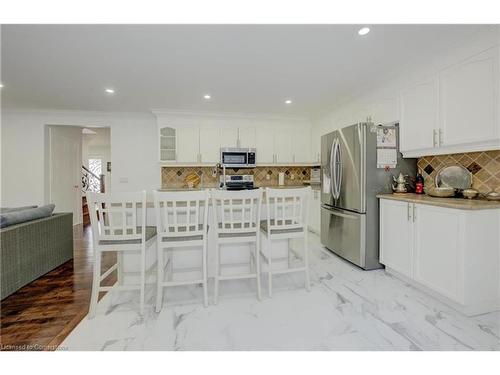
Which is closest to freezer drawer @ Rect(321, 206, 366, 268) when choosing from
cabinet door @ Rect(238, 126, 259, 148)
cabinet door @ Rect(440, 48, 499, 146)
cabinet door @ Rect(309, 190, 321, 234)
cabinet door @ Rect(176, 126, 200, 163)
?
cabinet door @ Rect(309, 190, 321, 234)

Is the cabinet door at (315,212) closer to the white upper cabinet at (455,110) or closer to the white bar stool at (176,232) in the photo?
the white upper cabinet at (455,110)

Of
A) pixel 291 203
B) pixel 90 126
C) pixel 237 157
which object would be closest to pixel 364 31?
pixel 291 203

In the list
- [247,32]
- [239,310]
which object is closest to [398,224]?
[239,310]

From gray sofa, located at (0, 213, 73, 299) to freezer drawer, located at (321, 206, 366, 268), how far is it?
3.45m

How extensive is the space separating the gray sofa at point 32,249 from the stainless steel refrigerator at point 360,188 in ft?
11.4

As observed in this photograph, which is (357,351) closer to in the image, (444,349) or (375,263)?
(444,349)

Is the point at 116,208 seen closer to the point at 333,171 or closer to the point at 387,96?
the point at 333,171

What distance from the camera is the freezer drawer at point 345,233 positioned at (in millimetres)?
2688

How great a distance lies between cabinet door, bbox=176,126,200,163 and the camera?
442cm

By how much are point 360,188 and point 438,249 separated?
92cm

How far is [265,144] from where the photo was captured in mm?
4707

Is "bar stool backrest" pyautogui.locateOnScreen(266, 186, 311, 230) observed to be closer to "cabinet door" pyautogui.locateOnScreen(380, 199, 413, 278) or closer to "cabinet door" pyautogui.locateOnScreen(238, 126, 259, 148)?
"cabinet door" pyautogui.locateOnScreen(380, 199, 413, 278)

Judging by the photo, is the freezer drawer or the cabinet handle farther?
the freezer drawer
